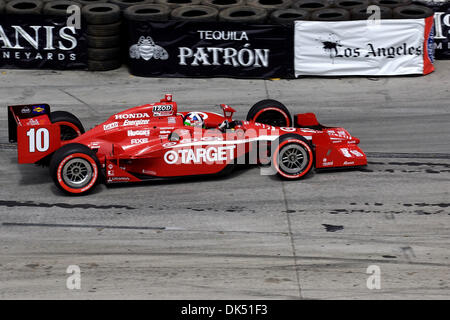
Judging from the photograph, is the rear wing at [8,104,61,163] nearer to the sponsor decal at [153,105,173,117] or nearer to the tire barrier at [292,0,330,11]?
the sponsor decal at [153,105,173,117]

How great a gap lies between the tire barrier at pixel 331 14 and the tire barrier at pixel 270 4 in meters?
1.05

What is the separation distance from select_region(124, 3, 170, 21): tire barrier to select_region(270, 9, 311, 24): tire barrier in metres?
2.58

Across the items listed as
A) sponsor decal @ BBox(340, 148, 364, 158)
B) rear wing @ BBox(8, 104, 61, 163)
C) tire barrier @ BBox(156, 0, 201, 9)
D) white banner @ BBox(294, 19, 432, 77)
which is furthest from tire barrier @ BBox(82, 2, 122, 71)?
sponsor decal @ BBox(340, 148, 364, 158)

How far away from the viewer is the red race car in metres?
12.0

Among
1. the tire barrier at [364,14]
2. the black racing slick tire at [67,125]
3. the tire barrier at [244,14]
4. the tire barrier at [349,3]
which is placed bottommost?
the black racing slick tire at [67,125]

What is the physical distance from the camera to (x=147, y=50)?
60.3 feet

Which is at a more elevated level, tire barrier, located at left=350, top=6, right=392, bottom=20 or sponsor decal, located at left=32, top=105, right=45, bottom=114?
tire barrier, located at left=350, top=6, right=392, bottom=20

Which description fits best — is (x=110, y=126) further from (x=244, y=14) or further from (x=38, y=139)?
(x=244, y=14)

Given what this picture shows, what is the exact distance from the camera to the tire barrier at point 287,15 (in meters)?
18.1

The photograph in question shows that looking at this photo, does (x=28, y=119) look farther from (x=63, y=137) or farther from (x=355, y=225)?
(x=355, y=225)

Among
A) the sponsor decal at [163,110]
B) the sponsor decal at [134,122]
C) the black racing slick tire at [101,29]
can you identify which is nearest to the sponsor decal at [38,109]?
the sponsor decal at [134,122]

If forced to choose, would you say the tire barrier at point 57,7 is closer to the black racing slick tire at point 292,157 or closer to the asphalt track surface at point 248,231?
the asphalt track surface at point 248,231

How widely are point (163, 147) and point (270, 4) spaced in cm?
923

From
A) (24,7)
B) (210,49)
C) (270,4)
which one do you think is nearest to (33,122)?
(210,49)
